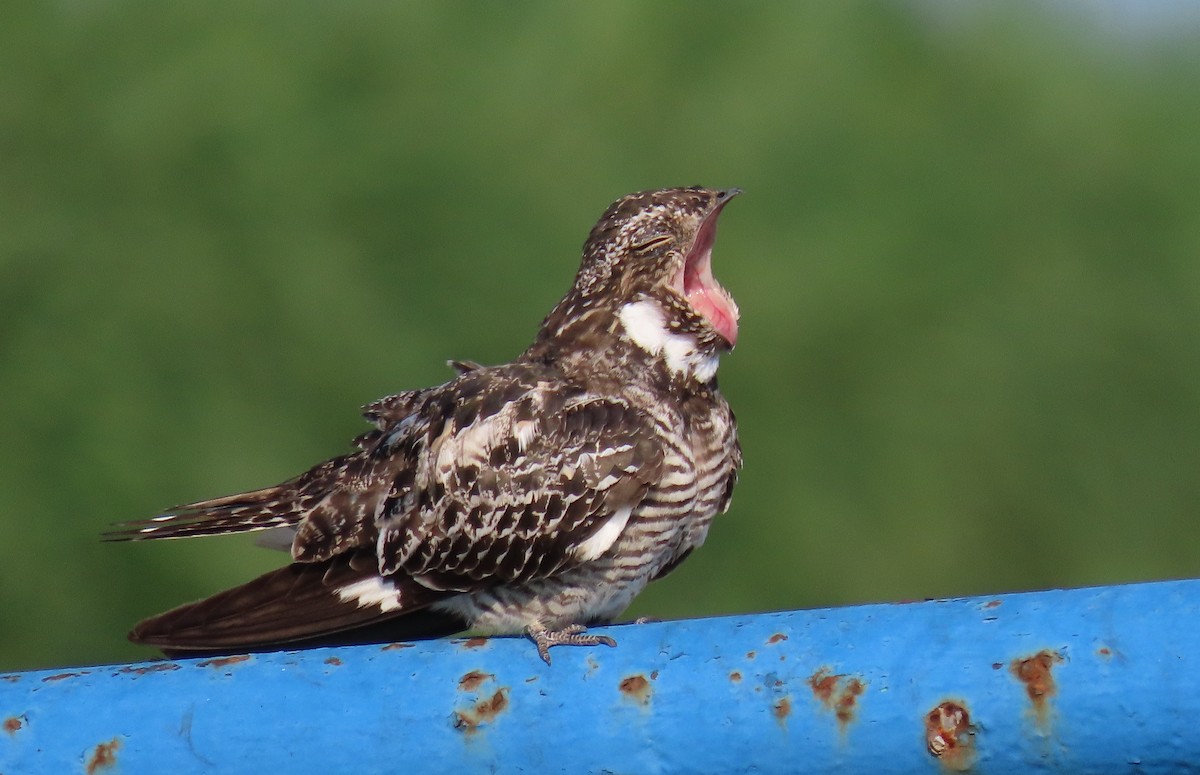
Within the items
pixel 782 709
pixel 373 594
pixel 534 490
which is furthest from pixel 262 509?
pixel 782 709

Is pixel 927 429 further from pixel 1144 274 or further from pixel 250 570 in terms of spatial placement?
pixel 250 570

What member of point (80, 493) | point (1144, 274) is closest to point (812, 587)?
point (1144, 274)

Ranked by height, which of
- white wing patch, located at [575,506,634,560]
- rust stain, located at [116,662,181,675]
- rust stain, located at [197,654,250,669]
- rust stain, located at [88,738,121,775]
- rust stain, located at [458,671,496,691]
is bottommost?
rust stain, located at [88,738,121,775]

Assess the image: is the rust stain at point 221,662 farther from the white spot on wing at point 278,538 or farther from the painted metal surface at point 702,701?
the white spot on wing at point 278,538

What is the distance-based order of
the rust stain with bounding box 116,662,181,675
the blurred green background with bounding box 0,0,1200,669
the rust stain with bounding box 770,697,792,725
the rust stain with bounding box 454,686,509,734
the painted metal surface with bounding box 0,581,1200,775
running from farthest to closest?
the blurred green background with bounding box 0,0,1200,669
the rust stain with bounding box 116,662,181,675
the rust stain with bounding box 454,686,509,734
the rust stain with bounding box 770,697,792,725
the painted metal surface with bounding box 0,581,1200,775

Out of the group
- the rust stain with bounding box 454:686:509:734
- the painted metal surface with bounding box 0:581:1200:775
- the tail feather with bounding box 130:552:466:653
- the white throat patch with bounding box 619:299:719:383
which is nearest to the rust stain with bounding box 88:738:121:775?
the painted metal surface with bounding box 0:581:1200:775

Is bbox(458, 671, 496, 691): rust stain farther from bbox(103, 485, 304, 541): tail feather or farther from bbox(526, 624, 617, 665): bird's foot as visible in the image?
bbox(103, 485, 304, 541): tail feather
